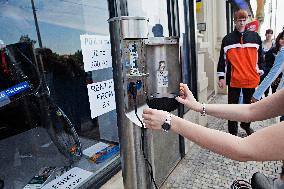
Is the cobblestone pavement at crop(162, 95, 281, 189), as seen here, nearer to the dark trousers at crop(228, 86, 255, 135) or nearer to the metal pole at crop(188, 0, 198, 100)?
the dark trousers at crop(228, 86, 255, 135)

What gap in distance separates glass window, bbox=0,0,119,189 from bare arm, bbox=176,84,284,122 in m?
0.96

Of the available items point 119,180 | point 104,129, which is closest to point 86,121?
point 104,129

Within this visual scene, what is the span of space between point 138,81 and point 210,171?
6.71ft

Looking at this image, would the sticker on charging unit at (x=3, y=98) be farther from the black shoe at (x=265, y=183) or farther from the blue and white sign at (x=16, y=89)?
the black shoe at (x=265, y=183)

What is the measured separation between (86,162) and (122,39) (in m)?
1.78

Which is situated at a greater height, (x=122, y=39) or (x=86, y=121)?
(x=122, y=39)

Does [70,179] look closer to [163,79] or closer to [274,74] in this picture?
[163,79]

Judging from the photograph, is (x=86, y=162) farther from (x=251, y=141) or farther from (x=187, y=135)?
(x=251, y=141)

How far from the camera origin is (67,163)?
282 cm

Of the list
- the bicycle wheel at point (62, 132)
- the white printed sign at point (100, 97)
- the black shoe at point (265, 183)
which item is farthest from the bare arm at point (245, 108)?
the bicycle wheel at point (62, 132)

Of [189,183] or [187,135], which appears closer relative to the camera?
[187,135]

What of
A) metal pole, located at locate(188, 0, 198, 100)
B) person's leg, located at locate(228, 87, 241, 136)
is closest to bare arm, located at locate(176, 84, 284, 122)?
metal pole, located at locate(188, 0, 198, 100)

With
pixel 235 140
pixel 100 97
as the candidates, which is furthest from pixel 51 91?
pixel 235 140

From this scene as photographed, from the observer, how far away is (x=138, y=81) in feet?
5.21
